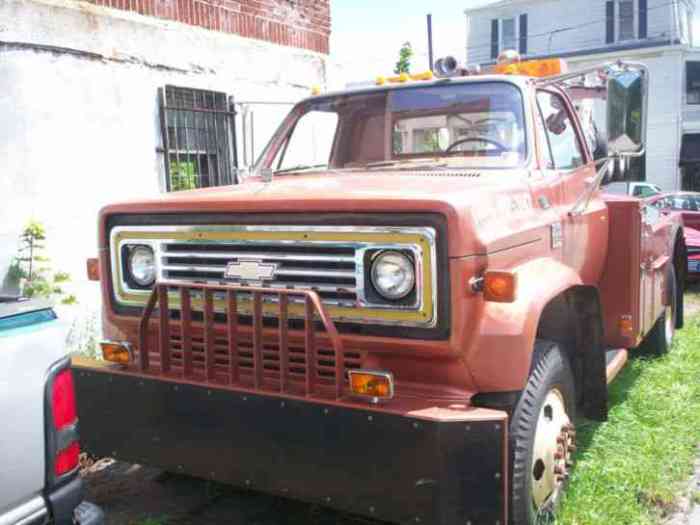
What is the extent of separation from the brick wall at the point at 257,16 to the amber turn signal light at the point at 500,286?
4954 mm

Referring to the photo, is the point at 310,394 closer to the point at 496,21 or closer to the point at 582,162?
the point at 582,162

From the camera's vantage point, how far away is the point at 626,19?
1056 inches

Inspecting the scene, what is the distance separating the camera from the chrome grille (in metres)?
2.99

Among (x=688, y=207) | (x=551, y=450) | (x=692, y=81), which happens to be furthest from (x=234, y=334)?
(x=692, y=81)

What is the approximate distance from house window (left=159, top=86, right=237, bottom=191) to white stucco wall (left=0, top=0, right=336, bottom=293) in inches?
4.0

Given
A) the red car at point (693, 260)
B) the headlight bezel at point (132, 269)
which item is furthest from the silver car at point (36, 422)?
the red car at point (693, 260)

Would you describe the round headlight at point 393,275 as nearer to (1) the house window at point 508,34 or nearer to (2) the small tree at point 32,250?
(2) the small tree at point 32,250

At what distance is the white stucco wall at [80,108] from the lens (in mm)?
5688

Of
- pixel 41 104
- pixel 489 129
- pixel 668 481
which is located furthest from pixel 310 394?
pixel 41 104

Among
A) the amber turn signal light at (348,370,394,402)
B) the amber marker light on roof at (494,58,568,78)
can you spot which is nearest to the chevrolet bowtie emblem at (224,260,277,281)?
the amber turn signal light at (348,370,394,402)

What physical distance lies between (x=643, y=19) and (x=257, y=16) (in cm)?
2232

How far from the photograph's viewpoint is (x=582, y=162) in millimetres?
4547

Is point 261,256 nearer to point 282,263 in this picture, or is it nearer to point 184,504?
point 282,263

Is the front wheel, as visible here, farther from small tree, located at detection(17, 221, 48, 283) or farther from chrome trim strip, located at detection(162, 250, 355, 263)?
small tree, located at detection(17, 221, 48, 283)
